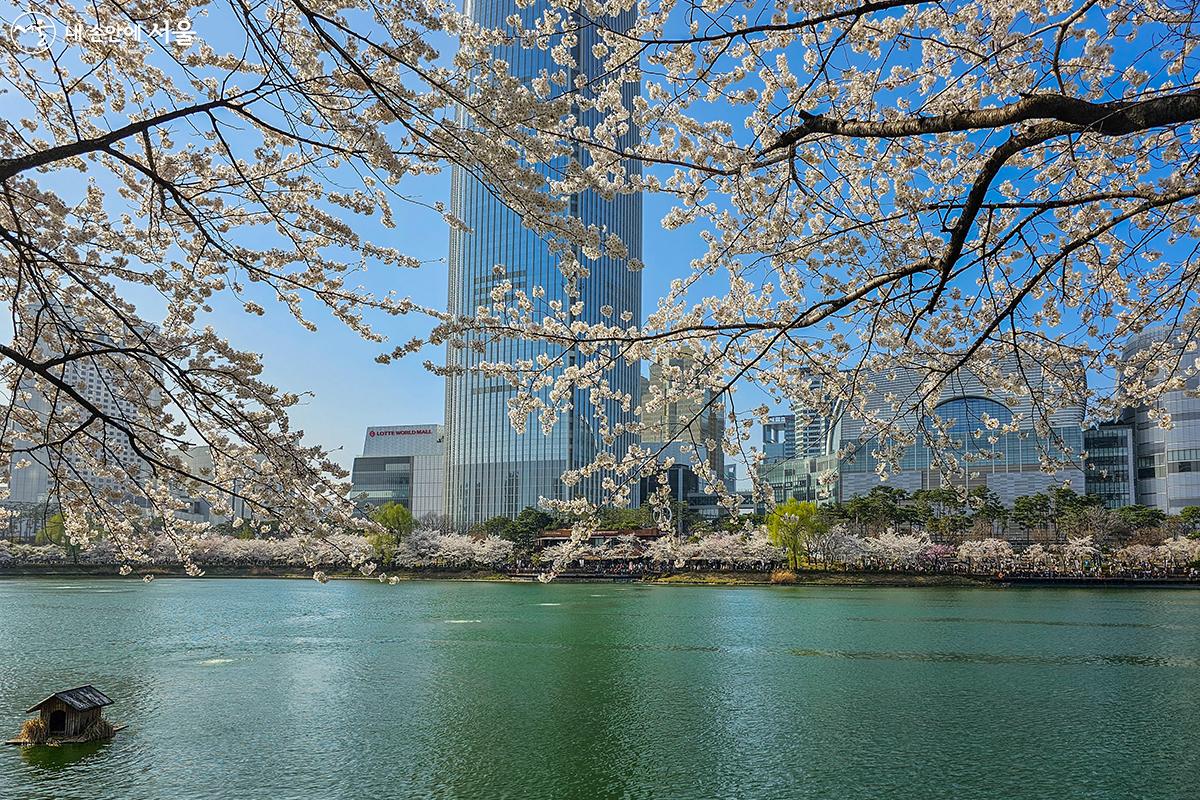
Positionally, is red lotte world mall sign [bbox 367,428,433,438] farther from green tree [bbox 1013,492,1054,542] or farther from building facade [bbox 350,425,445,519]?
green tree [bbox 1013,492,1054,542]

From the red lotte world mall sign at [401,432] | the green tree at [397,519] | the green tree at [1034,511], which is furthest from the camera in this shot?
the red lotte world mall sign at [401,432]

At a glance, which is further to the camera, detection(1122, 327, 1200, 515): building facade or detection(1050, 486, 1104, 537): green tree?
detection(1122, 327, 1200, 515): building facade

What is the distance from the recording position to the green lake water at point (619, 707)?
8.36 metres

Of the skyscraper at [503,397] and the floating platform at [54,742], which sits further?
the skyscraper at [503,397]

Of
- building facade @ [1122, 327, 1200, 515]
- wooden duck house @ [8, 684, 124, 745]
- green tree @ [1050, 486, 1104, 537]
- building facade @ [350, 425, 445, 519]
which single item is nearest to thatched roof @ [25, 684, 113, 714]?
wooden duck house @ [8, 684, 124, 745]

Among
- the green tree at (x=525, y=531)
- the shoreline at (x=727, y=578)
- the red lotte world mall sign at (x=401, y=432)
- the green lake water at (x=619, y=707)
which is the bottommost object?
the shoreline at (x=727, y=578)

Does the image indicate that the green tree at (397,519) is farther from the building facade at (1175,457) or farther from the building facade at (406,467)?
the building facade at (1175,457)

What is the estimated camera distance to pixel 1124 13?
4.85 meters

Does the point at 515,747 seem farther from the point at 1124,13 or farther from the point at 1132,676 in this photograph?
the point at 1132,676

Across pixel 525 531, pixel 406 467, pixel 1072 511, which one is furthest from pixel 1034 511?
pixel 406 467

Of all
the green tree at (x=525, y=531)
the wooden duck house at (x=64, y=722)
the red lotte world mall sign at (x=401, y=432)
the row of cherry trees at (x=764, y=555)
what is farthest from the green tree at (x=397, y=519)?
the wooden duck house at (x=64, y=722)

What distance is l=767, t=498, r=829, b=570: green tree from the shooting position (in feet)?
145

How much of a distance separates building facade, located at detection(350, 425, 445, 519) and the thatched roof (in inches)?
3196

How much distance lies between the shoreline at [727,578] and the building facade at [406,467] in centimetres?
3546
